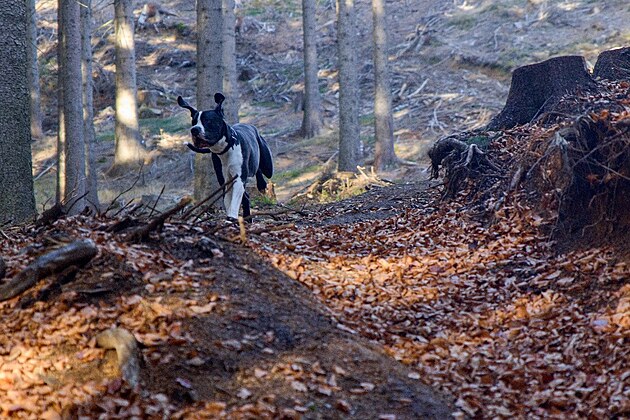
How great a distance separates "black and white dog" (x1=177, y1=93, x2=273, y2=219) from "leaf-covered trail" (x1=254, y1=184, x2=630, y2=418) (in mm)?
1522

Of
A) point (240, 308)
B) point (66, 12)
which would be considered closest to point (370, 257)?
point (240, 308)

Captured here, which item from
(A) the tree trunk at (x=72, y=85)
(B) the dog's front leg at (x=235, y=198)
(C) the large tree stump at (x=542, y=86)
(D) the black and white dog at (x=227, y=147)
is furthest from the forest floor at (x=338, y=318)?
(A) the tree trunk at (x=72, y=85)

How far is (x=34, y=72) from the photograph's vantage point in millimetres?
25047

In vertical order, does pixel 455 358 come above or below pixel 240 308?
below

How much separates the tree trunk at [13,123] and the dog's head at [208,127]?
197 centimetres

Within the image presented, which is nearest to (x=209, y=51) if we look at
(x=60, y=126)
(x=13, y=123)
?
(x=13, y=123)

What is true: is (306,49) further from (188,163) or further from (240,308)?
(240,308)

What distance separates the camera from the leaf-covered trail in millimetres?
5801

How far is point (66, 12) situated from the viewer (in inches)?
567

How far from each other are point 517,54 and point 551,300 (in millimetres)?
20496

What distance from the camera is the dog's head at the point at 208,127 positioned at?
1053cm

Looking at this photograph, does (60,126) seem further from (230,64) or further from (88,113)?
(230,64)

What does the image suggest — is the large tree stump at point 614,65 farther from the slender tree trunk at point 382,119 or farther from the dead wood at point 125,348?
the dead wood at point 125,348

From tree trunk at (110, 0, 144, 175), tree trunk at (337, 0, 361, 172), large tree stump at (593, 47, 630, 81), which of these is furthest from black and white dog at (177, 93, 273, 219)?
tree trunk at (110, 0, 144, 175)
